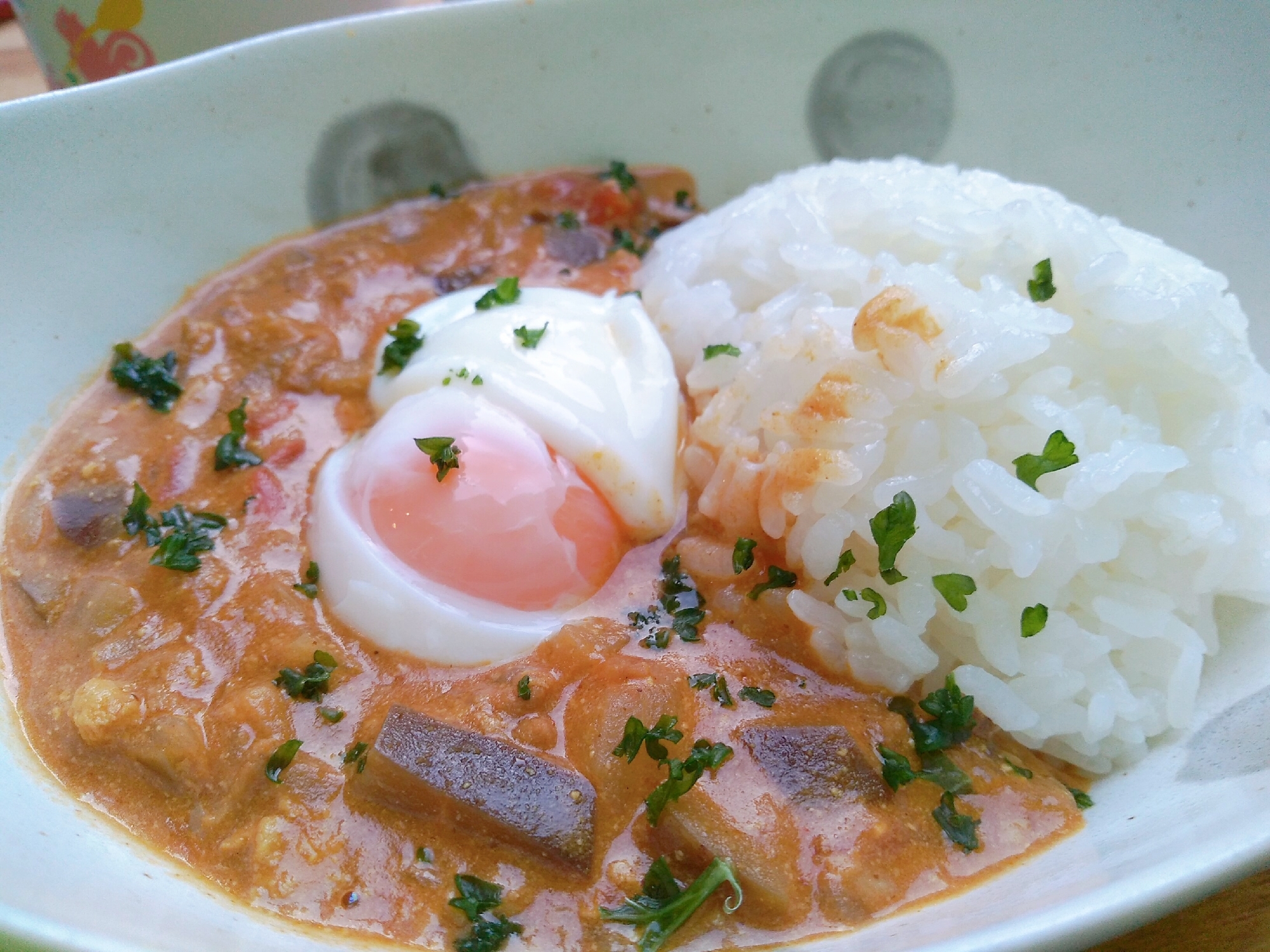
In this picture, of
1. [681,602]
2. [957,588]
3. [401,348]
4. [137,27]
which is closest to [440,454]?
[401,348]

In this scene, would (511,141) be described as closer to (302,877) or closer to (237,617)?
(237,617)

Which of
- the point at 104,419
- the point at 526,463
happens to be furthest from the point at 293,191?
the point at 526,463

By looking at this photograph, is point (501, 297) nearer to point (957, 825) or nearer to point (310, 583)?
point (310, 583)

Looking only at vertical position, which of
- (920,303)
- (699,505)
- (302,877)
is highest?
(920,303)

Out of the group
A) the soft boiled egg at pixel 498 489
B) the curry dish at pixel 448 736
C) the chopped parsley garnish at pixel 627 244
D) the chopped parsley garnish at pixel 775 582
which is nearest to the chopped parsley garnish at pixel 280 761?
the curry dish at pixel 448 736

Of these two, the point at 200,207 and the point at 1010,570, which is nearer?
the point at 1010,570

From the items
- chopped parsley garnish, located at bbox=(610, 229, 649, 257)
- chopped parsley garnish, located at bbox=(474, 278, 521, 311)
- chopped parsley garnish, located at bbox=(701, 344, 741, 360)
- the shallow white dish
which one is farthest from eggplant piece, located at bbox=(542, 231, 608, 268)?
chopped parsley garnish, located at bbox=(701, 344, 741, 360)
